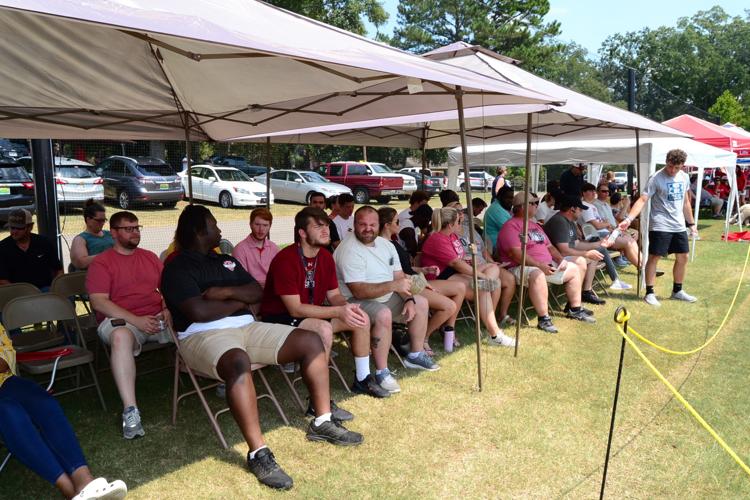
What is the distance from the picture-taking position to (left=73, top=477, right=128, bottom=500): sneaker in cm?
254

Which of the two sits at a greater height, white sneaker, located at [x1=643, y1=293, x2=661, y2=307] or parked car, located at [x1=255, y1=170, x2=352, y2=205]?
parked car, located at [x1=255, y1=170, x2=352, y2=205]

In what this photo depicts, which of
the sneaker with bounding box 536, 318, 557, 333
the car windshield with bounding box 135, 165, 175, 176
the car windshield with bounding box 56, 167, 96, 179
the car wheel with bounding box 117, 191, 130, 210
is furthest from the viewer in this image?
the car windshield with bounding box 135, 165, 175, 176

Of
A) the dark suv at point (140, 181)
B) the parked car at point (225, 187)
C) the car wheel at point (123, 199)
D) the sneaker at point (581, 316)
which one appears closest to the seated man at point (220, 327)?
the sneaker at point (581, 316)

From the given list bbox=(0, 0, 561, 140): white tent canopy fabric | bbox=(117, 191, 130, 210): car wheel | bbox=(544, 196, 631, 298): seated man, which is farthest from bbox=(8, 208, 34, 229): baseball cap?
bbox=(117, 191, 130, 210): car wheel

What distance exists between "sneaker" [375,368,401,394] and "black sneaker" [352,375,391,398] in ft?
0.10

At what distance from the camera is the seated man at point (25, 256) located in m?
5.00

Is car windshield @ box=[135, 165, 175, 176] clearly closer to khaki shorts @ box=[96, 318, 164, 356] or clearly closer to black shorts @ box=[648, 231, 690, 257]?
khaki shorts @ box=[96, 318, 164, 356]

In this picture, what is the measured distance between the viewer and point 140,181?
1295cm

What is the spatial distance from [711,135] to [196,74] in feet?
40.0

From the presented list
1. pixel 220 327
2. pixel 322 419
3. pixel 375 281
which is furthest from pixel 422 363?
pixel 220 327

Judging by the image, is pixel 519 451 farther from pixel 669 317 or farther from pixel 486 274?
pixel 669 317

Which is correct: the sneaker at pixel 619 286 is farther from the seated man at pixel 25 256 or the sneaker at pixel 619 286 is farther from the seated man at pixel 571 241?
the seated man at pixel 25 256

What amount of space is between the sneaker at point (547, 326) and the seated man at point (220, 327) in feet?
9.48

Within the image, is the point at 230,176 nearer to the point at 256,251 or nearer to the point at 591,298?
the point at 591,298
